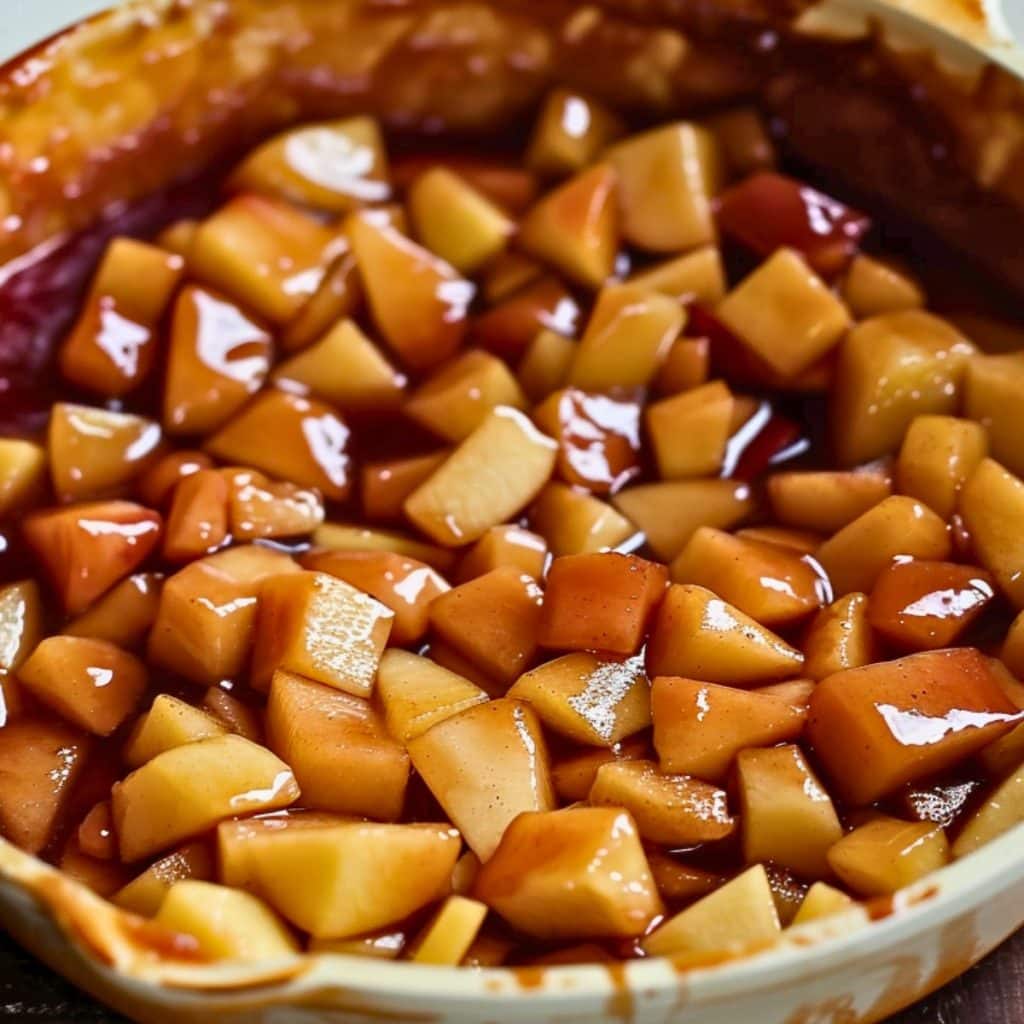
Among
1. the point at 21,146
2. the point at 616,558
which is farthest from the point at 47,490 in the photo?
the point at 616,558

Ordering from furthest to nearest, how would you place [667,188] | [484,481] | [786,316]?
[667,188]
[786,316]
[484,481]

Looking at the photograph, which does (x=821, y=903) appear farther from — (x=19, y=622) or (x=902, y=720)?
(x=19, y=622)

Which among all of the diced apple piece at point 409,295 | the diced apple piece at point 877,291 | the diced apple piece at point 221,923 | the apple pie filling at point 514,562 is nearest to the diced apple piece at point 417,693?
the apple pie filling at point 514,562

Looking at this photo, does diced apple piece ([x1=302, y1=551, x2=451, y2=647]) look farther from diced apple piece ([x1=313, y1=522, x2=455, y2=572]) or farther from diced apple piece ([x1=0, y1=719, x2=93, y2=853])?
diced apple piece ([x1=0, y1=719, x2=93, y2=853])

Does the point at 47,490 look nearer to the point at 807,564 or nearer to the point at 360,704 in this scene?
the point at 360,704

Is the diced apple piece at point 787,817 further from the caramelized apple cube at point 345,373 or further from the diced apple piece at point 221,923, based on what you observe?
the caramelized apple cube at point 345,373

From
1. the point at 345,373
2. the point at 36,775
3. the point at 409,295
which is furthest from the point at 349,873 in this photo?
the point at 409,295
